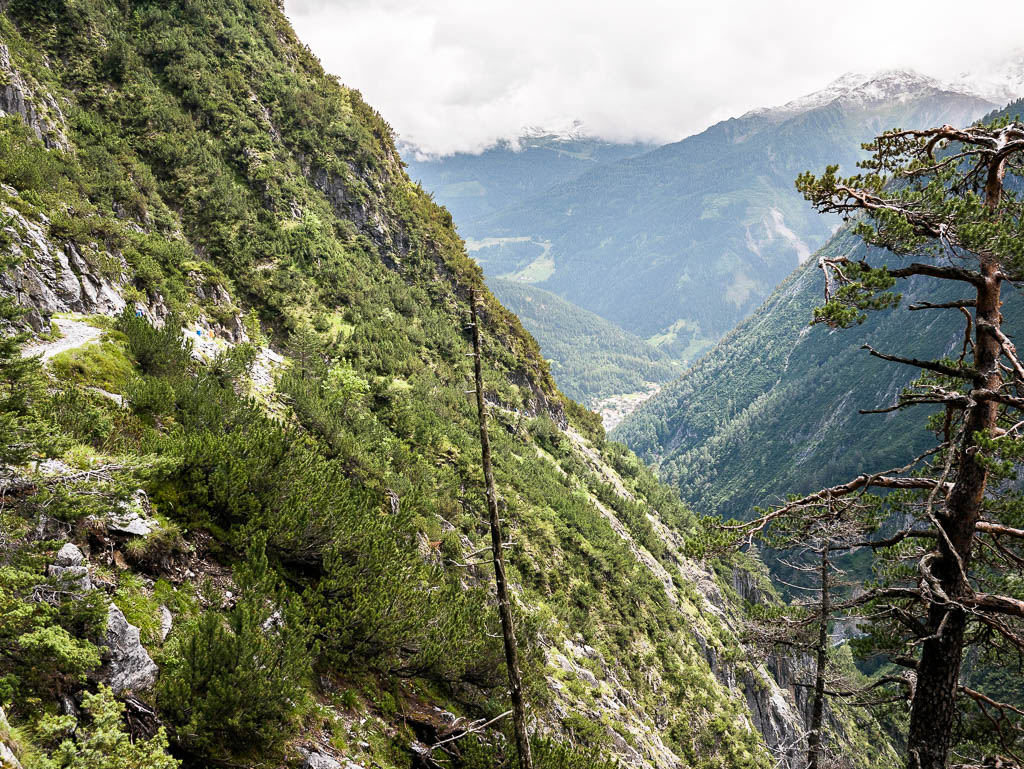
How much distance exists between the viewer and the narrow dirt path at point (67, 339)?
10084 mm

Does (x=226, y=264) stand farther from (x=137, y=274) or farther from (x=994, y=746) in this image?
(x=994, y=746)

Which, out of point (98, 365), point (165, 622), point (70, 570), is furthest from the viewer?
point (98, 365)

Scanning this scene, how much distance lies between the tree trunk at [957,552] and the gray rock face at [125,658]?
878 centimetres

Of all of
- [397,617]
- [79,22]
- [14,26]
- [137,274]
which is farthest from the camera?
[79,22]

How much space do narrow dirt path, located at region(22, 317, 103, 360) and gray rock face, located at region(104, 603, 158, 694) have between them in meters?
6.70

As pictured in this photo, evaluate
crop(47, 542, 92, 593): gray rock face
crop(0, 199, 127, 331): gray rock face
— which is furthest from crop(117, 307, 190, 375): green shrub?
crop(47, 542, 92, 593): gray rock face

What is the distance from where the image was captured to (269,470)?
28.7 ft

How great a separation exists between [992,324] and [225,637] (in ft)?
30.9

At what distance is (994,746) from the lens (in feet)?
23.7

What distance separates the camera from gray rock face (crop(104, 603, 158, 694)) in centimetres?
523

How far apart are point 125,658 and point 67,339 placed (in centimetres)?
861

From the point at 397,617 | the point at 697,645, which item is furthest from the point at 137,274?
the point at 697,645

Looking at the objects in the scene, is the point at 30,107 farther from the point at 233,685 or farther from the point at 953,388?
the point at 953,388

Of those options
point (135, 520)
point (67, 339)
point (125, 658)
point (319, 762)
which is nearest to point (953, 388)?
point (319, 762)
